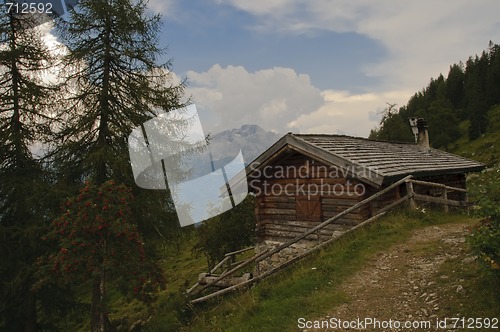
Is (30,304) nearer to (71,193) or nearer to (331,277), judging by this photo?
(71,193)

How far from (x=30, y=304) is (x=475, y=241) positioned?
1492 centimetres

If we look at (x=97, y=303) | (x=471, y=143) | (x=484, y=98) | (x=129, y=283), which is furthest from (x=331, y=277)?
(x=484, y=98)

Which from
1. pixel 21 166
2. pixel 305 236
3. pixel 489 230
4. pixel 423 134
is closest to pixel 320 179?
pixel 305 236

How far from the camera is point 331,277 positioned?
8617 millimetres

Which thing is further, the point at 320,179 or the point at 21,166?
the point at 21,166

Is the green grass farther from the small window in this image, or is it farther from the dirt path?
the small window

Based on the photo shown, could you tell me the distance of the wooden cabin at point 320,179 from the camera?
38.7 feet

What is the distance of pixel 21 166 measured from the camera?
1383cm

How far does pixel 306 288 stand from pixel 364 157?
6299 millimetres

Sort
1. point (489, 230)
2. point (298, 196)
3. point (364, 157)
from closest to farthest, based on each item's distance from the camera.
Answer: point (489, 230)
point (364, 157)
point (298, 196)

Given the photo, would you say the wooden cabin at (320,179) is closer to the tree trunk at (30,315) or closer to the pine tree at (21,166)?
the pine tree at (21,166)

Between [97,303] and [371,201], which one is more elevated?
[371,201]

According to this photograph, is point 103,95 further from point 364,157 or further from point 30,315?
point 364,157

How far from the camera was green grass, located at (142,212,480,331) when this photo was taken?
7559 millimetres
